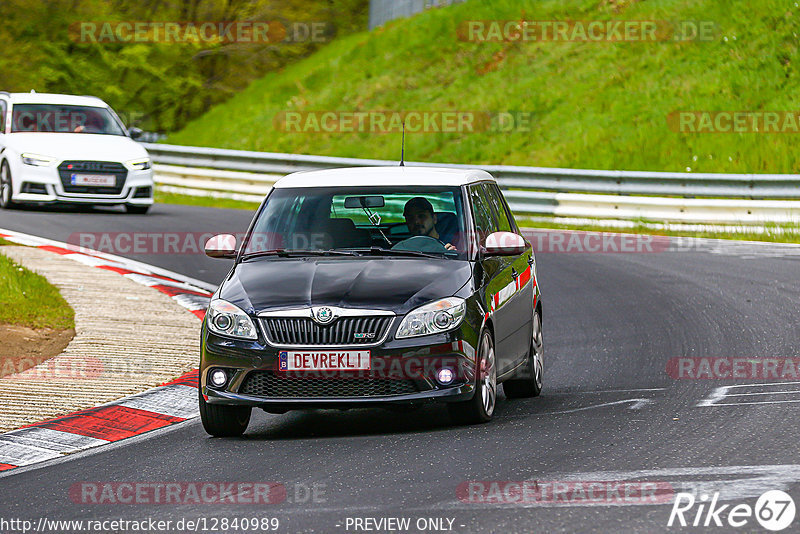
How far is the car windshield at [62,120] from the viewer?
21.7 meters

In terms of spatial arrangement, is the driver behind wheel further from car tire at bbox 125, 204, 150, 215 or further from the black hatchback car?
car tire at bbox 125, 204, 150, 215

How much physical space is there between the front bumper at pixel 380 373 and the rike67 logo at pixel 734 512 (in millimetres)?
2129

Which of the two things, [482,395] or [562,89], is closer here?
[482,395]

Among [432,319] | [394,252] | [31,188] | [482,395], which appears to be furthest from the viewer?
[31,188]

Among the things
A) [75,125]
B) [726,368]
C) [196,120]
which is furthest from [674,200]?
[196,120]

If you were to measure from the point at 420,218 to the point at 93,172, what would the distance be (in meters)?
13.1

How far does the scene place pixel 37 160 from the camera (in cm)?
2062

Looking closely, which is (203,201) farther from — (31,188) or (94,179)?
(31,188)

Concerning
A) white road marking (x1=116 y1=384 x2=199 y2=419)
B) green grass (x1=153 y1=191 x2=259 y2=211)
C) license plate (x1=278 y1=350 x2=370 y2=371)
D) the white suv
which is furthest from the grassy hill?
license plate (x1=278 y1=350 x2=370 y2=371)

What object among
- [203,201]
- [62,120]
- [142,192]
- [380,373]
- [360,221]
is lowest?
[203,201]

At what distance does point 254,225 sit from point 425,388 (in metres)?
1.89

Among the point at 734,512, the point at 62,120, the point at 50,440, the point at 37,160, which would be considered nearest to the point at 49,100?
the point at 62,120

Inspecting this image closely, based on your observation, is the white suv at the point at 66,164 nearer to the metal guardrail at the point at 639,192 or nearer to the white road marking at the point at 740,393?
the metal guardrail at the point at 639,192

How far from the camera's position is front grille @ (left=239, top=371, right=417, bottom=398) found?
7500mm
